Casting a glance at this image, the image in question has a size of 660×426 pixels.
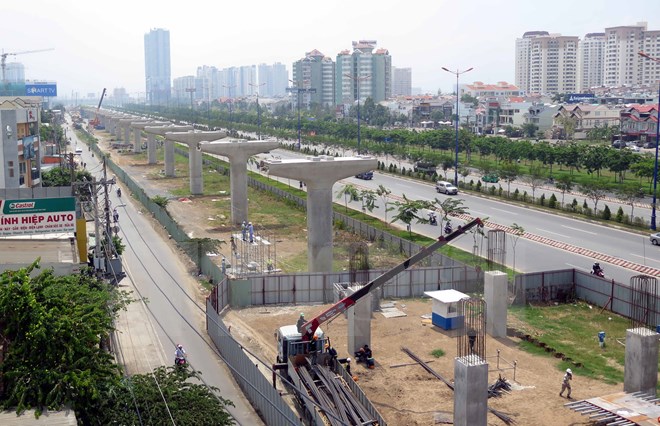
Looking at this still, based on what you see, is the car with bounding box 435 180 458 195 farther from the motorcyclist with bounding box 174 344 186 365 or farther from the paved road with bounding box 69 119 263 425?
the motorcyclist with bounding box 174 344 186 365

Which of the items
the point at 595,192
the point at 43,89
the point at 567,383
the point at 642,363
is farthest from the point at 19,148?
the point at 43,89

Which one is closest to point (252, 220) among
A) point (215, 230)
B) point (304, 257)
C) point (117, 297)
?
point (215, 230)

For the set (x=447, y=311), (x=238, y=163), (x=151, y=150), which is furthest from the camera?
(x=151, y=150)

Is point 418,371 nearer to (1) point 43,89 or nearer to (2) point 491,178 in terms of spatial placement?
(2) point 491,178

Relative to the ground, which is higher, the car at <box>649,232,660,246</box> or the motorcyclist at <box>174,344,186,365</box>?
the car at <box>649,232,660,246</box>

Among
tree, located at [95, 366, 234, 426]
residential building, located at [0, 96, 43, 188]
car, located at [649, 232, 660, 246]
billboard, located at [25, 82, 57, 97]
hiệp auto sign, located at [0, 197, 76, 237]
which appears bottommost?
tree, located at [95, 366, 234, 426]

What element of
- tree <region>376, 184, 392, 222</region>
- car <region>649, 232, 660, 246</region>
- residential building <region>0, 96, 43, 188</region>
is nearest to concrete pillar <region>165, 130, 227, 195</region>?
residential building <region>0, 96, 43, 188</region>

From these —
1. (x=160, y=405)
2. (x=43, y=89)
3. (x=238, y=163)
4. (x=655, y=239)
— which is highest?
(x=43, y=89)

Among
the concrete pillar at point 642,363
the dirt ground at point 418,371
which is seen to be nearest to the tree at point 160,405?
the dirt ground at point 418,371
